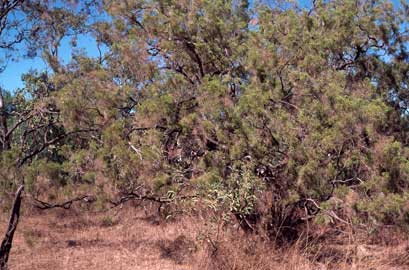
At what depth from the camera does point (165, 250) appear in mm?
6797

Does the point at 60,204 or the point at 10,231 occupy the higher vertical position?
the point at 60,204

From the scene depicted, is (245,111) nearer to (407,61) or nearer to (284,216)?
(284,216)

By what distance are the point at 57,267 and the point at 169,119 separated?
2487 mm

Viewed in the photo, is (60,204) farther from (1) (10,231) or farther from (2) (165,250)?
(2) (165,250)

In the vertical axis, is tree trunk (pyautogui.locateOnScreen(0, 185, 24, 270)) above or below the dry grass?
above

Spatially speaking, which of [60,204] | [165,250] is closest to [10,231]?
[60,204]

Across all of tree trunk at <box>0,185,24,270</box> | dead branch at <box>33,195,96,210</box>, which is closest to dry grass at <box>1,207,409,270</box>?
dead branch at <box>33,195,96,210</box>

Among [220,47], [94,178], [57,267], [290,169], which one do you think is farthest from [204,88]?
[57,267]

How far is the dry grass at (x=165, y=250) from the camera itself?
4922 millimetres

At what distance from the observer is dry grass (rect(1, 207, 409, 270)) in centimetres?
492

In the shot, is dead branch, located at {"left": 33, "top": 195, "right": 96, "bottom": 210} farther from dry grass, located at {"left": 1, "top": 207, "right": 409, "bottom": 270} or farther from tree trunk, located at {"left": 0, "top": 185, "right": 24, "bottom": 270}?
tree trunk, located at {"left": 0, "top": 185, "right": 24, "bottom": 270}

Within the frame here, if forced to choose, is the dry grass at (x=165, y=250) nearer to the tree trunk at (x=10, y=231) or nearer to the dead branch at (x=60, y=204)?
the dead branch at (x=60, y=204)

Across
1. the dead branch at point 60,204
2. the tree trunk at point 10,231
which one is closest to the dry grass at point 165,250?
the dead branch at point 60,204

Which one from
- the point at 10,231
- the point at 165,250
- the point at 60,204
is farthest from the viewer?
the point at 165,250
